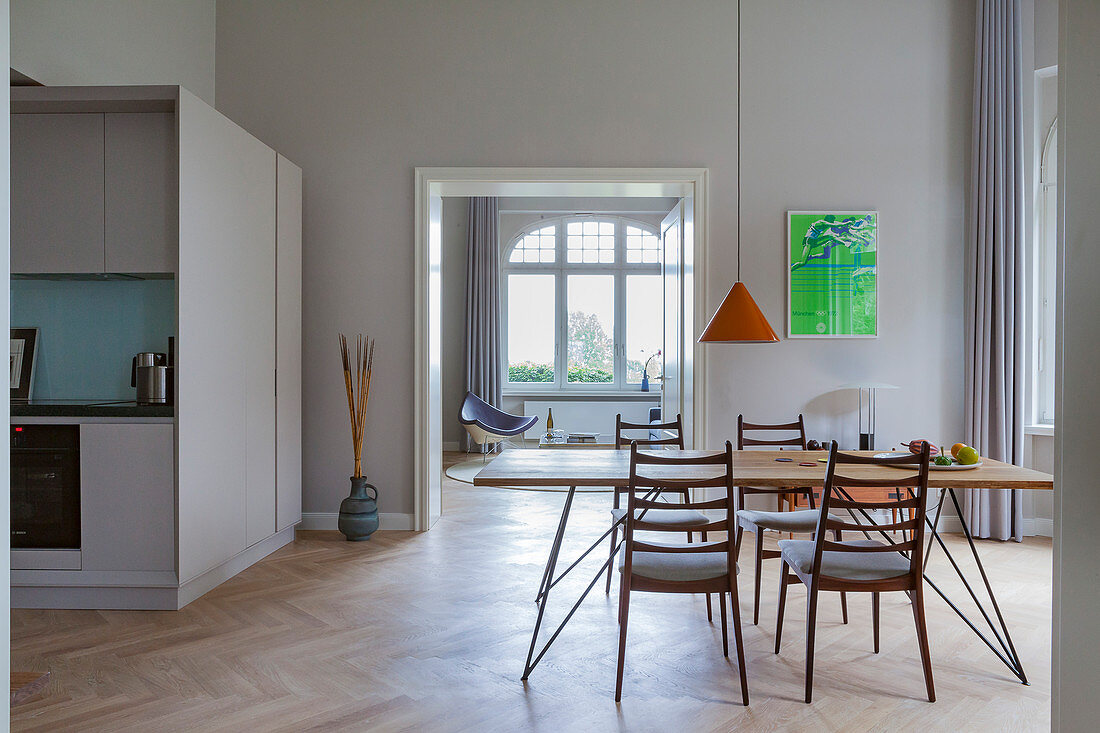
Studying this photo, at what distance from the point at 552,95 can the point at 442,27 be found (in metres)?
0.87

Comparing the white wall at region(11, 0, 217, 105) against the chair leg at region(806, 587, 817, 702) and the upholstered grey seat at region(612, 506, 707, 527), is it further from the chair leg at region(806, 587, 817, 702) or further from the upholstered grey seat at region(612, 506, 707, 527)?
the chair leg at region(806, 587, 817, 702)

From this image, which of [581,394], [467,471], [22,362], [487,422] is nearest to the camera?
[22,362]

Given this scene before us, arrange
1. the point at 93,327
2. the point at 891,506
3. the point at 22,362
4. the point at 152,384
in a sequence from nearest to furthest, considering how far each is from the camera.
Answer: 1. the point at 891,506
2. the point at 152,384
3. the point at 22,362
4. the point at 93,327

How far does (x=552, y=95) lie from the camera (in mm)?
5031

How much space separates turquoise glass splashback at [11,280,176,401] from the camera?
4.03 meters

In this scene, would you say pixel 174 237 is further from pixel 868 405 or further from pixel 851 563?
pixel 868 405

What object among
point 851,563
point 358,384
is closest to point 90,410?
point 358,384

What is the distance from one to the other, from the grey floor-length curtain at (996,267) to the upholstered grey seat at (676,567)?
2.92 meters

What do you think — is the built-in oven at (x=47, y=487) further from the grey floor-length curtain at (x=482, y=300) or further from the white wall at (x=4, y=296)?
the grey floor-length curtain at (x=482, y=300)

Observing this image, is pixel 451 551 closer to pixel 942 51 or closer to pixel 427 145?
pixel 427 145

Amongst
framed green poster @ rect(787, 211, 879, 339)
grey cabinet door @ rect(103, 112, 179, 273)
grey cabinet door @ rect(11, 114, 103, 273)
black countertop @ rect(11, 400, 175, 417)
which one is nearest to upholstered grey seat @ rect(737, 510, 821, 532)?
framed green poster @ rect(787, 211, 879, 339)

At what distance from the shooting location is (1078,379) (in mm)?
1166

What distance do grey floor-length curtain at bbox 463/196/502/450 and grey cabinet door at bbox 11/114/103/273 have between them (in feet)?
18.5

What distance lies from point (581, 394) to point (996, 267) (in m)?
5.27
